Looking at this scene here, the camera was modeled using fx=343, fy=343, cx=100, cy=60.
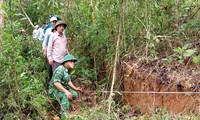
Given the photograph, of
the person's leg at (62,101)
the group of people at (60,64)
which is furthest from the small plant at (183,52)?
the person's leg at (62,101)

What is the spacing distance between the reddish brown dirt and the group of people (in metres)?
0.98

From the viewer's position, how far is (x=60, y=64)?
6.43 meters

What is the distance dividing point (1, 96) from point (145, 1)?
3.12 meters

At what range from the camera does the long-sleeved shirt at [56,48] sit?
630 cm

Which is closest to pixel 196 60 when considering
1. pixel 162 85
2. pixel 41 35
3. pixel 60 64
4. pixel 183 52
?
pixel 183 52

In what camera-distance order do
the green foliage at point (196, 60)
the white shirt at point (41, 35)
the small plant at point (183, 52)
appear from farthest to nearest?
the white shirt at point (41, 35) → the small plant at point (183, 52) → the green foliage at point (196, 60)

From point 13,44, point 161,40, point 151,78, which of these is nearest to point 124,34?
point 161,40

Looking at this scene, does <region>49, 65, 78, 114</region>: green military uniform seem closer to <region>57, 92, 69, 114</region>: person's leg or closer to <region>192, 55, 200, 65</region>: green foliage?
<region>57, 92, 69, 114</region>: person's leg

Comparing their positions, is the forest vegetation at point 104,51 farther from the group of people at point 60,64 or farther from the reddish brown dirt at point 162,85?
the group of people at point 60,64

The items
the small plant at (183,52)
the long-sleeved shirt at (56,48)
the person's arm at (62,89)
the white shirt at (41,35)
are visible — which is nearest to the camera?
the small plant at (183,52)

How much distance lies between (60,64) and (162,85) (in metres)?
2.00

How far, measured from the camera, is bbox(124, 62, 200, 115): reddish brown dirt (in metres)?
5.06

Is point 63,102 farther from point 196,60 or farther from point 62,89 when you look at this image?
point 196,60

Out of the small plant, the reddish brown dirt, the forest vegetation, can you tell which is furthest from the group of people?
the small plant
